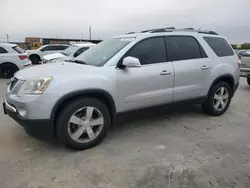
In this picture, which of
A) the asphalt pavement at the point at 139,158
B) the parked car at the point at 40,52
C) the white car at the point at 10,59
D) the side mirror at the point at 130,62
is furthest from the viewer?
the parked car at the point at 40,52

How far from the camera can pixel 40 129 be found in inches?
128

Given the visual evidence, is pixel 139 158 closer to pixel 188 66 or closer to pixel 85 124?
pixel 85 124

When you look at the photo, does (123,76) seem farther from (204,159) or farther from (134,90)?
(204,159)

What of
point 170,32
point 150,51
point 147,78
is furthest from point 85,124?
point 170,32

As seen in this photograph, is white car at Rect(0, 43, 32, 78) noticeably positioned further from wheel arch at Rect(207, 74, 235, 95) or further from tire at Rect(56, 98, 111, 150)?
wheel arch at Rect(207, 74, 235, 95)

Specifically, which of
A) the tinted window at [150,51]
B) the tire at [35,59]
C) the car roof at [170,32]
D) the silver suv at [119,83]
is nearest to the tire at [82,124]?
the silver suv at [119,83]

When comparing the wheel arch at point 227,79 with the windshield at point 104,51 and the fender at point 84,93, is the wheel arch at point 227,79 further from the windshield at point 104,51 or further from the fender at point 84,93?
the fender at point 84,93

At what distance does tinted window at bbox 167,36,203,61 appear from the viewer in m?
4.46

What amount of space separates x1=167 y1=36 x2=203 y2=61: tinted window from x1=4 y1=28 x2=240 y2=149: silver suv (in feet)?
0.06

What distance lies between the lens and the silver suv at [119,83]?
3285 millimetres

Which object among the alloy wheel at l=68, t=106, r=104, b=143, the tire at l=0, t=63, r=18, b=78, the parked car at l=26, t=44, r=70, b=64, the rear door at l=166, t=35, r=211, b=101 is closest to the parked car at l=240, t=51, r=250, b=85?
the rear door at l=166, t=35, r=211, b=101

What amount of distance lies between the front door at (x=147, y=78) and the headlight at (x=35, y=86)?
1.07m

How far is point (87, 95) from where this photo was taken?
11.7ft

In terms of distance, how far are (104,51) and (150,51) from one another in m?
0.79
